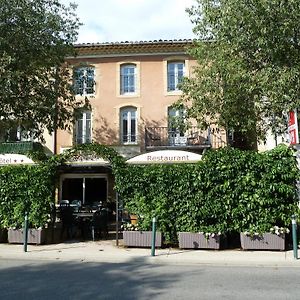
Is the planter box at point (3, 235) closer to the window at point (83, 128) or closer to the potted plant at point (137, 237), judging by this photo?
the potted plant at point (137, 237)

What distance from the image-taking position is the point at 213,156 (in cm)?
1196

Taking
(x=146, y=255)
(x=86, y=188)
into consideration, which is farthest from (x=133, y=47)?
(x=146, y=255)

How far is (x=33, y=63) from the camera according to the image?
14.1 meters

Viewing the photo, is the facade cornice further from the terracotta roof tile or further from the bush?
the bush

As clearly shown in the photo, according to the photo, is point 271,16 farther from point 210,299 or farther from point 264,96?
point 210,299

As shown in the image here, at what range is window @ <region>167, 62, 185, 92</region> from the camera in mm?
25572

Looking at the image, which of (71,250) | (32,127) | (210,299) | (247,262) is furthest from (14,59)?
(210,299)

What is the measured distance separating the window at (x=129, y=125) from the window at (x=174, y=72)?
258 cm

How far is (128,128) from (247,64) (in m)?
13.1

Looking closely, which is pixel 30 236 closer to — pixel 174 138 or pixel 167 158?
pixel 167 158

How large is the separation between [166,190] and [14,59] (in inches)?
234

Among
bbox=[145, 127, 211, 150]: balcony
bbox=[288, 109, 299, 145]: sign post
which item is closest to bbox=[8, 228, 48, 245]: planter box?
bbox=[288, 109, 299, 145]: sign post

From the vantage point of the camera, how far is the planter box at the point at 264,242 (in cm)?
1130

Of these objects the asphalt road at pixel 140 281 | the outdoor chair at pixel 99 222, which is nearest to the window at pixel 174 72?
the outdoor chair at pixel 99 222
